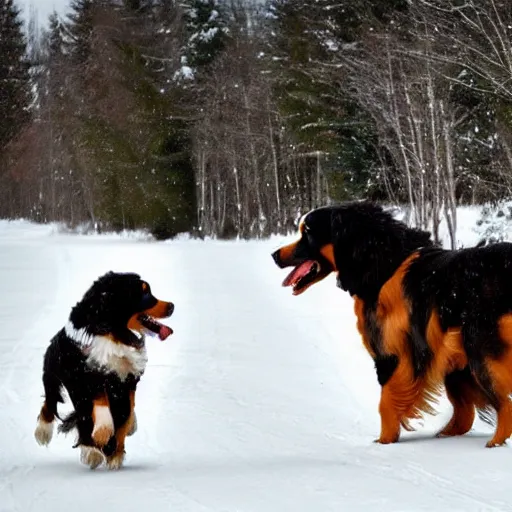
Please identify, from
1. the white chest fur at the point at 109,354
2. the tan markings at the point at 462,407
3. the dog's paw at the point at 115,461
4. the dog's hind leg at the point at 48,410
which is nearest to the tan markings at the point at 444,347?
the tan markings at the point at 462,407

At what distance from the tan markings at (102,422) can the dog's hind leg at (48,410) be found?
0.45 metres

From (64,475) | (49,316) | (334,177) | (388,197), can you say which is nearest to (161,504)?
(64,475)

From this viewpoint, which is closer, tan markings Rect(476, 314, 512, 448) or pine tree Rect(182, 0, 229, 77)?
tan markings Rect(476, 314, 512, 448)

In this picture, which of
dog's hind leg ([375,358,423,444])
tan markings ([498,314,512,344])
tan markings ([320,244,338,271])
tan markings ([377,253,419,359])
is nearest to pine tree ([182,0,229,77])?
tan markings ([320,244,338,271])

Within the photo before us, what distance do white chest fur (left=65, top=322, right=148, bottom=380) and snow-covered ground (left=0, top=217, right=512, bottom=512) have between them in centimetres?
57

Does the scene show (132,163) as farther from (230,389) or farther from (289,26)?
(230,389)

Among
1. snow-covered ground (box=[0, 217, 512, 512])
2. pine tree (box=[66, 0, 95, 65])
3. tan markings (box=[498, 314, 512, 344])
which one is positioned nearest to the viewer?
snow-covered ground (box=[0, 217, 512, 512])

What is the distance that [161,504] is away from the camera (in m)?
3.50

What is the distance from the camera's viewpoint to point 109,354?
185 inches

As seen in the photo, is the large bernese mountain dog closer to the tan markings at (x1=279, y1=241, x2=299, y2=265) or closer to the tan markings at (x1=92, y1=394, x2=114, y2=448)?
the tan markings at (x1=279, y1=241, x2=299, y2=265)

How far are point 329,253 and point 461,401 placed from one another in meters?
1.22

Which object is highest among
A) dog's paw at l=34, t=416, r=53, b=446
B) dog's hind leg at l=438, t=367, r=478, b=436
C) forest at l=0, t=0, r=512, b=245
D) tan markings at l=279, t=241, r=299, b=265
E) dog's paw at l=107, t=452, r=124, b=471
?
forest at l=0, t=0, r=512, b=245

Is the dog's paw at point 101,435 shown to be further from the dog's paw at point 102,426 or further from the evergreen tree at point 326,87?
the evergreen tree at point 326,87

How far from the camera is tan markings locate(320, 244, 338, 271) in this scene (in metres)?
5.10
